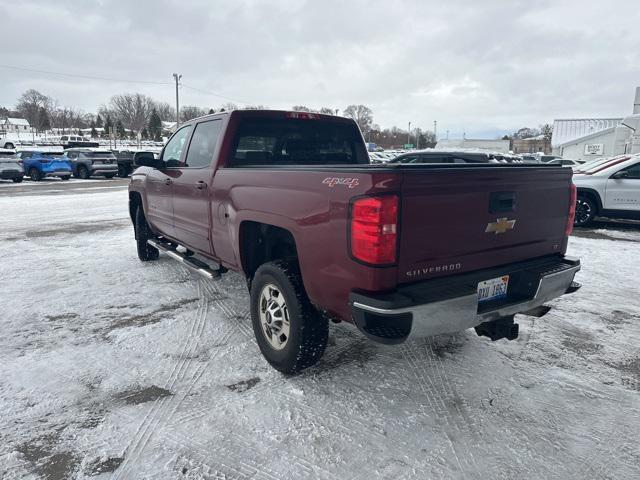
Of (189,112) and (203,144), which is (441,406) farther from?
(189,112)

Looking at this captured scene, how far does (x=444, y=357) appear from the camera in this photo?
142 inches

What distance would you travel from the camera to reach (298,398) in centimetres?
301

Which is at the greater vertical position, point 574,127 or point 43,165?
point 574,127

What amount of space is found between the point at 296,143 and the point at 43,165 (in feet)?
74.5

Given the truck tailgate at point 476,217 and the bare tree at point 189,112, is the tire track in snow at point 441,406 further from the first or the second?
the bare tree at point 189,112

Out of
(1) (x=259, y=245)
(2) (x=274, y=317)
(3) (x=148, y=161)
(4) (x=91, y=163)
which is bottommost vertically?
(2) (x=274, y=317)

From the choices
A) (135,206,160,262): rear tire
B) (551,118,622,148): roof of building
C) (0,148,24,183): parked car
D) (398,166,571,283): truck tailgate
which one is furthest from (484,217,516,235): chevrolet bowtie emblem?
(551,118,622,148): roof of building

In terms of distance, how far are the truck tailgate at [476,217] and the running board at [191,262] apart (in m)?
2.26

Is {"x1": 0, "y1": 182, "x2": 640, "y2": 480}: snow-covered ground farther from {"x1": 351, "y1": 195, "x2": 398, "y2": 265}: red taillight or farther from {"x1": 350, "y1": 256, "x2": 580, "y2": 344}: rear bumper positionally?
{"x1": 351, "y1": 195, "x2": 398, "y2": 265}: red taillight

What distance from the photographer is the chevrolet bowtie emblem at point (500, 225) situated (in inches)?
111

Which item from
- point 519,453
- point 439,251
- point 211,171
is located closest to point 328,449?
point 519,453

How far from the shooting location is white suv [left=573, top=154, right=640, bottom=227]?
9211mm

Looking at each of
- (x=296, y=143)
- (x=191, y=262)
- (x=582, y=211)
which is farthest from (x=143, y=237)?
(x=582, y=211)

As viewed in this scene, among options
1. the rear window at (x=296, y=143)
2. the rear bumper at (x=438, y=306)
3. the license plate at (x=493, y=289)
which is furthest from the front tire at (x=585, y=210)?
the license plate at (x=493, y=289)
